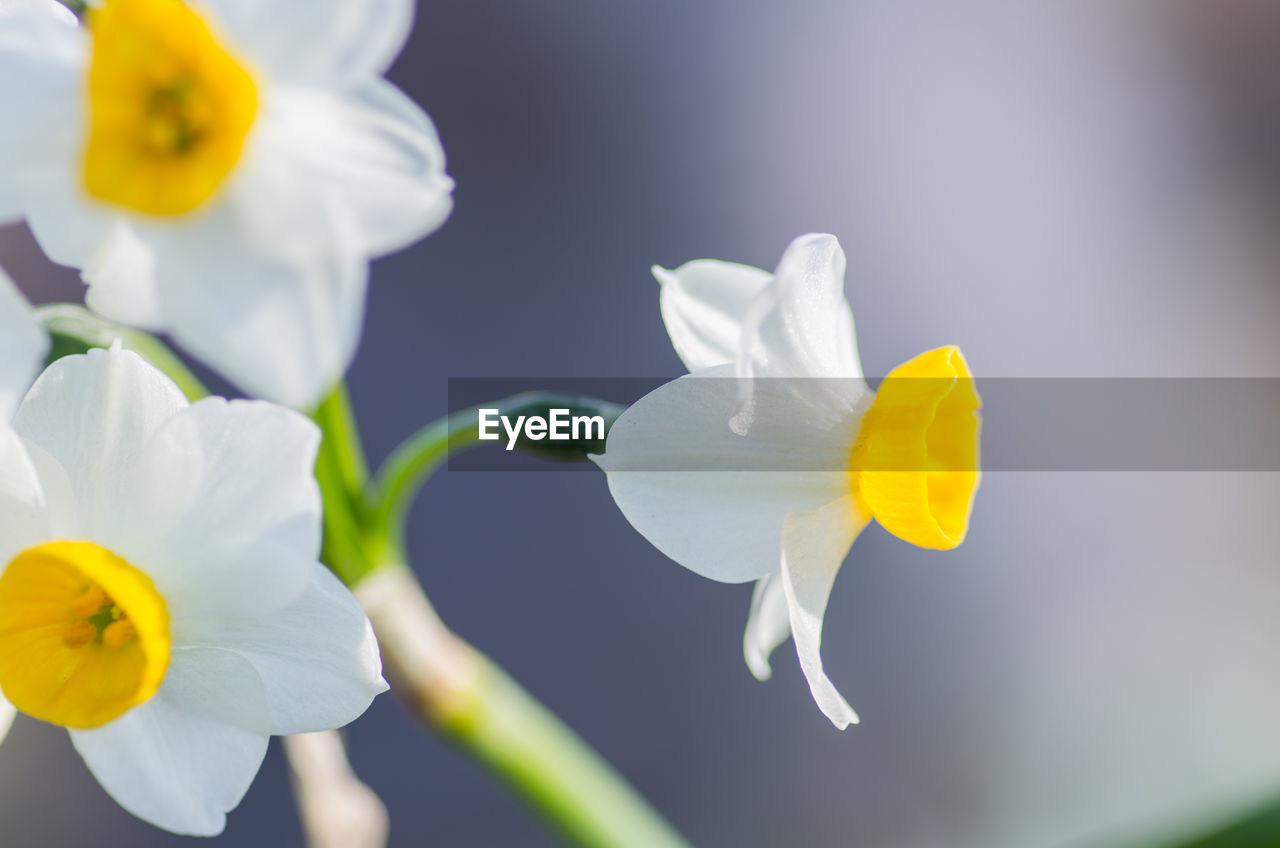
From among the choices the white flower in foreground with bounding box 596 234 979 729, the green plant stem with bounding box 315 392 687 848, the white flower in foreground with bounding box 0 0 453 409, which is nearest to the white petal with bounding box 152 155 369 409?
the white flower in foreground with bounding box 0 0 453 409

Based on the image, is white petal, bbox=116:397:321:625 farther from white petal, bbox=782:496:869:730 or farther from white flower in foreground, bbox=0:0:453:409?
white petal, bbox=782:496:869:730

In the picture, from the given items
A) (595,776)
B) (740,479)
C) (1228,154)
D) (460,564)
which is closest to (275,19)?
(740,479)

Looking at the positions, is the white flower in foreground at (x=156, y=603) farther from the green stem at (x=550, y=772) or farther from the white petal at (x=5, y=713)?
the green stem at (x=550, y=772)

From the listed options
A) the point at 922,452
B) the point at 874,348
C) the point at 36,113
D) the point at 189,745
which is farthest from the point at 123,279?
the point at 874,348

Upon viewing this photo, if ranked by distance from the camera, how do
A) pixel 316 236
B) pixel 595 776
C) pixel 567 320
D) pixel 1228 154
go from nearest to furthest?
pixel 316 236 → pixel 595 776 → pixel 567 320 → pixel 1228 154

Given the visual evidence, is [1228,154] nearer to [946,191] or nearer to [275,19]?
[946,191]

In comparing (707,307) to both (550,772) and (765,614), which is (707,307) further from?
(550,772)
